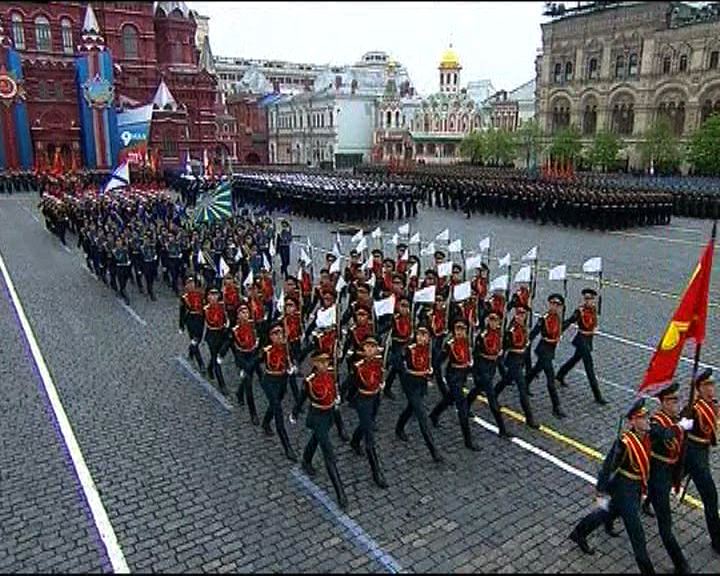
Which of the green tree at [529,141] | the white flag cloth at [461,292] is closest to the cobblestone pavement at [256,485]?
the white flag cloth at [461,292]

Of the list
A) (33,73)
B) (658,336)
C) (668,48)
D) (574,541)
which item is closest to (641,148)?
(668,48)

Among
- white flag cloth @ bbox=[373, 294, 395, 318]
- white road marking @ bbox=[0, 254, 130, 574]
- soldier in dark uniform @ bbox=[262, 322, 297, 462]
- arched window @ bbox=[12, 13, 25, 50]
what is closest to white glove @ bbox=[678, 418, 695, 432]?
soldier in dark uniform @ bbox=[262, 322, 297, 462]

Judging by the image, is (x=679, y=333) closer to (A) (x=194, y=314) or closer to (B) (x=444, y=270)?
(B) (x=444, y=270)

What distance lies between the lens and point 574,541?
625 centimetres

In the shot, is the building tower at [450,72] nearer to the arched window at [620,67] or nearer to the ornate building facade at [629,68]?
the ornate building facade at [629,68]

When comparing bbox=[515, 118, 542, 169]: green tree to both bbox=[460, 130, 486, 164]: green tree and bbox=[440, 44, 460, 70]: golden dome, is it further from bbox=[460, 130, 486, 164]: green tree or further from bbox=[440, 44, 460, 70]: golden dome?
bbox=[440, 44, 460, 70]: golden dome

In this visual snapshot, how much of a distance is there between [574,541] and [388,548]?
6.12 ft

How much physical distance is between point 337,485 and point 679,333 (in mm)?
3999

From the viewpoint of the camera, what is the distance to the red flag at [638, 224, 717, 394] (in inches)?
249

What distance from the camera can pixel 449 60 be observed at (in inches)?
3356

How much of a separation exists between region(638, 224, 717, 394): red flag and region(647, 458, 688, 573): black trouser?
2.48 feet

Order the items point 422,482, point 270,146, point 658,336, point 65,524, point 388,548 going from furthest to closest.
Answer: point 270,146
point 658,336
point 422,482
point 65,524
point 388,548

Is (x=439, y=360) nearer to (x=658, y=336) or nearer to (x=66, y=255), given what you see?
(x=658, y=336)

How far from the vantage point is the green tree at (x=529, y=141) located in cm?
6300
